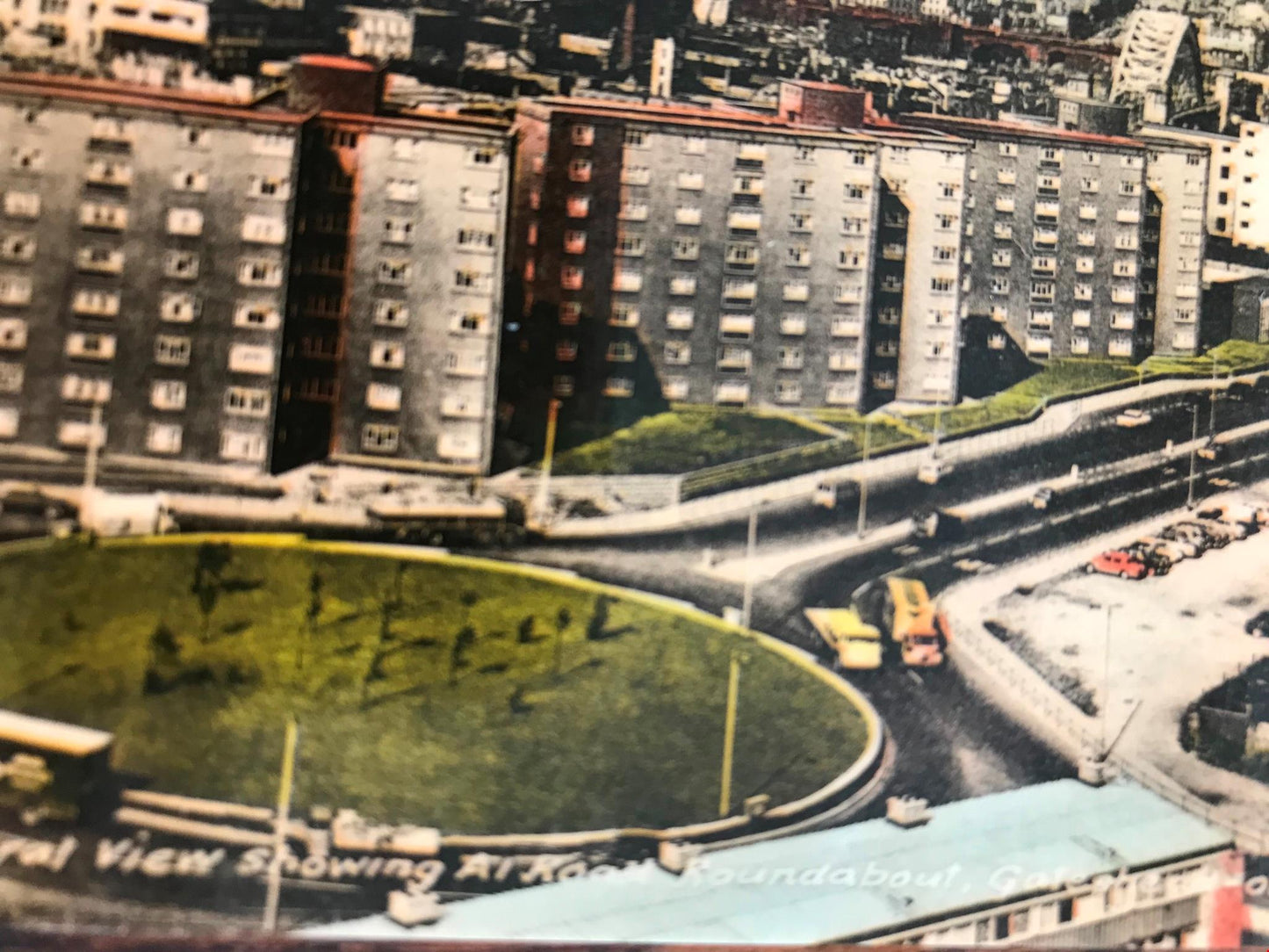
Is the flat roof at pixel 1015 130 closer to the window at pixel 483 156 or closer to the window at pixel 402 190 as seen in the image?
the window at pixel 483 156

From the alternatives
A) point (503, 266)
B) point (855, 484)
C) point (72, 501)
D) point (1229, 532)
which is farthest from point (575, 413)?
point (1229, 532)

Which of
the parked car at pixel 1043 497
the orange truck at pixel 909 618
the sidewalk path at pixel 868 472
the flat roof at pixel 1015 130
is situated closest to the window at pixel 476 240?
the sidewalk path at pixel 868 472

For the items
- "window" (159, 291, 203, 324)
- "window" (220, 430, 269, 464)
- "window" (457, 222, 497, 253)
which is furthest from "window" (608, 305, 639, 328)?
"window" (159, 291, 203, 324)

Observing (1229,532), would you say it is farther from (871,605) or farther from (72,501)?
(72,501)

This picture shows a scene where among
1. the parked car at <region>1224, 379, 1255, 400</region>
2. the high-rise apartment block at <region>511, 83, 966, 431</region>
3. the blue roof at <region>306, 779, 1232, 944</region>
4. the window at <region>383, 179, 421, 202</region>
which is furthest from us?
the parked car at <region>1224, 379, 1255, 400</region>

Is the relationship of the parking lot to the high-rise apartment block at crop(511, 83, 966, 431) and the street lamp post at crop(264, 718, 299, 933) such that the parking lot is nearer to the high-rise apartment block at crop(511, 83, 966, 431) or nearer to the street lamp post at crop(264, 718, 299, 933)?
the high-rise apartment block at crop(511, 83, 966, 431)

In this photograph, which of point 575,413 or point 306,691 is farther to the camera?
point 575,413

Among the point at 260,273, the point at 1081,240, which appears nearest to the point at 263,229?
the point at 260,273
